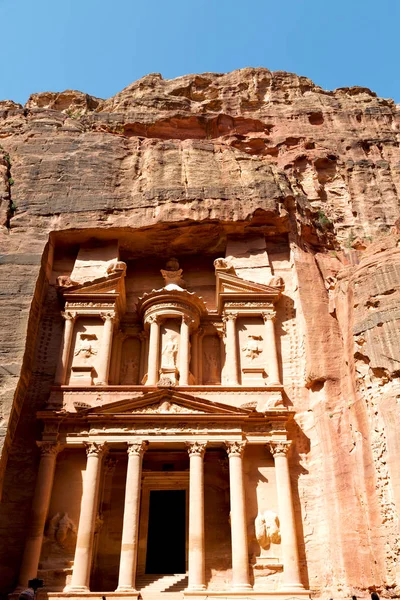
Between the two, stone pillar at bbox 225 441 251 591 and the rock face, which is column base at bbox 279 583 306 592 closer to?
the rock face

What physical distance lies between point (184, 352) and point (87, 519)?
621cm

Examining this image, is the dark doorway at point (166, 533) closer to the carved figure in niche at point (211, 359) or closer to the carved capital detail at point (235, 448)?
the carved capital detail at point (235, 448)

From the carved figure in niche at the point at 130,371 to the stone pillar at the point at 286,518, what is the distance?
576cm

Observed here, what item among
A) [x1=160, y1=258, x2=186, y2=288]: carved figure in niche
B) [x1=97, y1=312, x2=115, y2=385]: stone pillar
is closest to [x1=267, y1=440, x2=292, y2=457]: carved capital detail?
[x1=97, y1=312, x2=115, y2=385]: stone pillar

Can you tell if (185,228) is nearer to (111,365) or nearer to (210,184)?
(210,184)

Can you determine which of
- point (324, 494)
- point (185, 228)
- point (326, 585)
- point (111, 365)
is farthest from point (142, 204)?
point (326, 585)

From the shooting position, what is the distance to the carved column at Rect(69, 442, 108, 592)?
13891mm

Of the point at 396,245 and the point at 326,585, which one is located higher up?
the point at 396,245

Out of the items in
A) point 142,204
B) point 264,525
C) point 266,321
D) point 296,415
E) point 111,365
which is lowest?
point 264,525

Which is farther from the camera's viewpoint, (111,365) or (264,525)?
(111,365)

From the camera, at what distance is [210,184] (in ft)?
71.4

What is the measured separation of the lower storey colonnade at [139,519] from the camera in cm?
1389

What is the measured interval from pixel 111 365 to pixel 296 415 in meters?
6.73


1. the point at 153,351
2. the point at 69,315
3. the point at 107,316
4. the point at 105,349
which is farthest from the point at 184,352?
the point at 69,315
